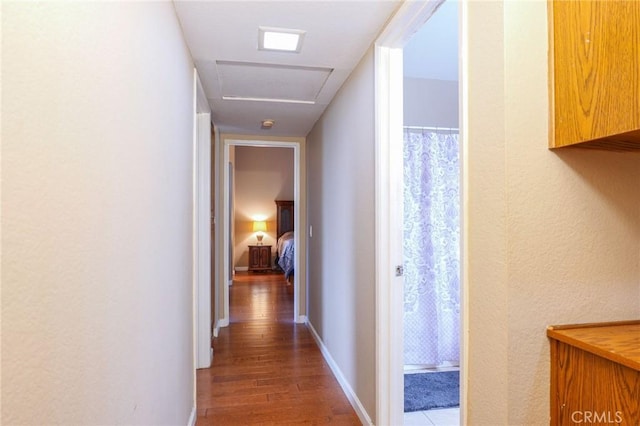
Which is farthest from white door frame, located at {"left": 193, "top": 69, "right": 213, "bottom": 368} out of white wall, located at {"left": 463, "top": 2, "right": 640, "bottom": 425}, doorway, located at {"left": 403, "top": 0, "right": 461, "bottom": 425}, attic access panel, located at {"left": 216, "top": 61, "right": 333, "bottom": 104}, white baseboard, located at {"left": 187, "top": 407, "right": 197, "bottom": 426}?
white wall, located at {"left": 463, "top": 2, "right": 640, "bottom": 425}

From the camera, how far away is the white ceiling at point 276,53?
1.67 meters

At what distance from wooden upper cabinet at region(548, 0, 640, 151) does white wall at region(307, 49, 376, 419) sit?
1.06 meters

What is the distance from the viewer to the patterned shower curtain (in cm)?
294


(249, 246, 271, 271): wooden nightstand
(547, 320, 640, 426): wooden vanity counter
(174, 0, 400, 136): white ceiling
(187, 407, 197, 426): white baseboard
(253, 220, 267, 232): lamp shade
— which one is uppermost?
(174, 0, 400, 136): white ceiling

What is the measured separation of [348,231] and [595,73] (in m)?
1.72

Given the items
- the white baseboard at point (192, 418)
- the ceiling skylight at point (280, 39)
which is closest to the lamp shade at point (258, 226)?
the white baseboard at point (192, 418)

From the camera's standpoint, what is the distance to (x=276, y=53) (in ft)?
7.03

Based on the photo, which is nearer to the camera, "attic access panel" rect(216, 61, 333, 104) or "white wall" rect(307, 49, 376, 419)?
"white wall" rect(307, 49, 376, 419)

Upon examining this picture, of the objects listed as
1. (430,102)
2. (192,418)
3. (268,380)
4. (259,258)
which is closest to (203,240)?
(268,380)

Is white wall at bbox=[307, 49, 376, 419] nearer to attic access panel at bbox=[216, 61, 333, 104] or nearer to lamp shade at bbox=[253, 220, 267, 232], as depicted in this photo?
attic access panel at bbox=[216, 61, 333, 104]

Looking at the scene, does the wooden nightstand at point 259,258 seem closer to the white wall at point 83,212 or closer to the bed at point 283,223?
the bed at point 283,223

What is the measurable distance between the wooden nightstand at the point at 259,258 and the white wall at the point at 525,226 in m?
6.93

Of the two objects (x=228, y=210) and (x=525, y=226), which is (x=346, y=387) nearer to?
(x=525, y=226)

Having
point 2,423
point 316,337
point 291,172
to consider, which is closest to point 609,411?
point 2,423
